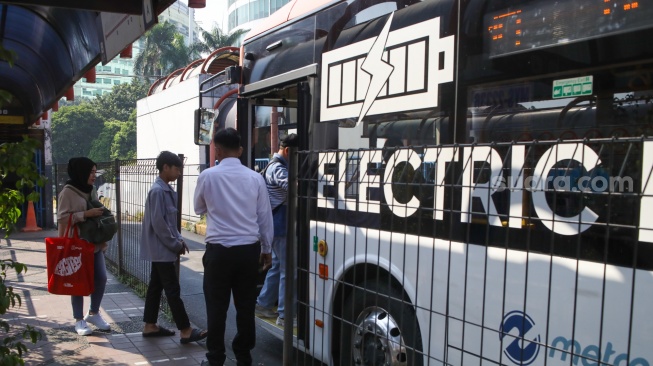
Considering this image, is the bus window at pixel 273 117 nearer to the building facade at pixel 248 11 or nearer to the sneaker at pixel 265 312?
the sneaker at pixel 265 312

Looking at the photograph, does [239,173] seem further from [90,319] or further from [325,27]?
[90,319]

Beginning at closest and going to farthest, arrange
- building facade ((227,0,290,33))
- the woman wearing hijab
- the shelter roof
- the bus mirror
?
1. the shelter roof
2. the woman wearing hijab
3. the bus mirror
4. building facade ((227,0,290,33))

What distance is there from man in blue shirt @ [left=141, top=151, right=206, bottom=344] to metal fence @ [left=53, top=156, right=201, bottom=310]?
4.91 feet

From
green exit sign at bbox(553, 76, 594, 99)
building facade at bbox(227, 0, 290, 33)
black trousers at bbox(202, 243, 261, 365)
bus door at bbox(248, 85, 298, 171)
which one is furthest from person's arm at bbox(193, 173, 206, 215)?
building facade at bbox(227, 0, 290, 33)

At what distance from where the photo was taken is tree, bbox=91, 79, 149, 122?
71938 mm

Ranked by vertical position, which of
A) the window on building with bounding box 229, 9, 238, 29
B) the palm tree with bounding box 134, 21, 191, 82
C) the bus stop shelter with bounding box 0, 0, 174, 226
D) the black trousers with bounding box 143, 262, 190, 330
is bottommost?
the black trousers with bounding box 143, 262, 190, 330

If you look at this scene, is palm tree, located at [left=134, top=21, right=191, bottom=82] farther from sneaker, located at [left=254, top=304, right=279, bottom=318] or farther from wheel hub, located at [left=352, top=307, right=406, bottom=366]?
wheel hub, located at [left=352, top=307, right=406, bottom=366]

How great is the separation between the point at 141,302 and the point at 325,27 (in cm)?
477

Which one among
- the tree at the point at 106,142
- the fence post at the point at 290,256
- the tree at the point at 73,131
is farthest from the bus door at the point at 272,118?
the tree at the point at 73,131

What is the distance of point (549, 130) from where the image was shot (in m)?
2.94

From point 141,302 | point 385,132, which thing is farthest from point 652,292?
point 141,302

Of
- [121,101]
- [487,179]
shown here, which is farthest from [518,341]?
[121,101]

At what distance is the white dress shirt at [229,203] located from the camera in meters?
4.38

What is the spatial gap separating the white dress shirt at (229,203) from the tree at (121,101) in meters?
71.9
